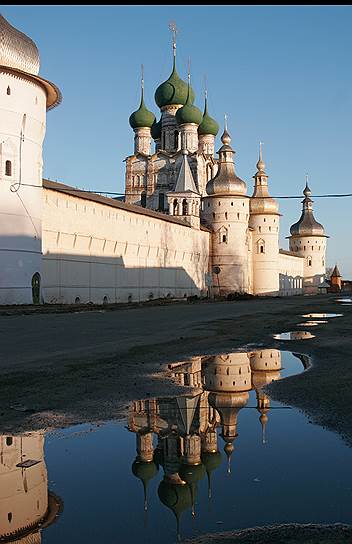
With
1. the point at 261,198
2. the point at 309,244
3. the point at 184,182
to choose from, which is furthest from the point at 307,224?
the point at 184,182

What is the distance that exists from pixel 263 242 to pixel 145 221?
870 inches

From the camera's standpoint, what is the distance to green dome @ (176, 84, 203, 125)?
5822cm

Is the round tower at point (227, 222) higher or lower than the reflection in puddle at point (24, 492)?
higher

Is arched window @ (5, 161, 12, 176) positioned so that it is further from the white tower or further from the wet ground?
the wet ground

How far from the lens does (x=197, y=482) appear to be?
136 inches

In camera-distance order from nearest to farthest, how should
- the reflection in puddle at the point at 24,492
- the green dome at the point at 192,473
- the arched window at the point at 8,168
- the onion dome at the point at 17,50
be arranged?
the reflection in puddle at the point at 24,492, the green dome at the point at 192,473, the onion dome at the point at 17,50, the arched window at the point at 8,168

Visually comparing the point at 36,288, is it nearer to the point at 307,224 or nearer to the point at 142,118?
the point at 142,118

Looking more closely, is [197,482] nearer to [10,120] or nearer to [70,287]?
[10,120]

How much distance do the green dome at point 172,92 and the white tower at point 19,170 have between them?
1411 inches

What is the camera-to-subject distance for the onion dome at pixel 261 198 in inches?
2349

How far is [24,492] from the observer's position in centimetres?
334

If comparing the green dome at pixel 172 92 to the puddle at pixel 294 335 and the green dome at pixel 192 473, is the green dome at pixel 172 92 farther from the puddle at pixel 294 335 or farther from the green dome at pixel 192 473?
the green dome at pixel 192 473

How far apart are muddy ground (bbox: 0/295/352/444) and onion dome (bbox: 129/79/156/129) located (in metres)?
51.9

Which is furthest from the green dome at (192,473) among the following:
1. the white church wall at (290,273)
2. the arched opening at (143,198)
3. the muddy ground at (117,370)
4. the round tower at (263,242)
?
the white church wall at (290,273)
